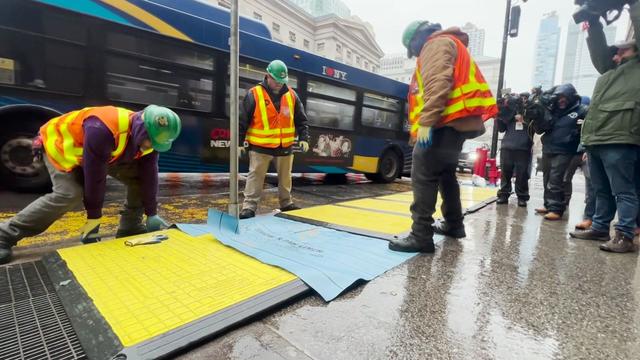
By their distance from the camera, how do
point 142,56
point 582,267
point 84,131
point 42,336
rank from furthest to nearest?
point 142,56, point 582,267, point 84,131, point 42,336

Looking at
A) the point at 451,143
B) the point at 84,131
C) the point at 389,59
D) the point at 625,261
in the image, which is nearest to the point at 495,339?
the point at 451,143

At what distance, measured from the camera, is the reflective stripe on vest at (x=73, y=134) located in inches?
83.0

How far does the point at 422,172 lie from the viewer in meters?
2.42

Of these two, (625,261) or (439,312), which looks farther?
(625,261)

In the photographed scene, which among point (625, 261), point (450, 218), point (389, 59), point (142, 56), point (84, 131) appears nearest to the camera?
point (84, 131)

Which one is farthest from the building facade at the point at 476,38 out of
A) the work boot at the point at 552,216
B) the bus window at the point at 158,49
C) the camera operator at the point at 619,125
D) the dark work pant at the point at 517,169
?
the camera operator at the point at 619,125

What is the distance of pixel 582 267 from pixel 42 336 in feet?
9.72

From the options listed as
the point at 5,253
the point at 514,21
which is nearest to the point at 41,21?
the point at 5,253

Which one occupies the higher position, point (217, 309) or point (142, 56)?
point (142, 56)

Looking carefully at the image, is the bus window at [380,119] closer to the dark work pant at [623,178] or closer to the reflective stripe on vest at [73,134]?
the dark work pant at [623,178]

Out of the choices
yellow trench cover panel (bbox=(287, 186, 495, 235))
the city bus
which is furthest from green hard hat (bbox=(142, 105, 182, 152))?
the city bus

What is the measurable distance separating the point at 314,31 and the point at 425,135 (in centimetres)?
4237

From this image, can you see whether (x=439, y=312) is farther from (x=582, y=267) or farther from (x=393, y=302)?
(x=582, y=267)

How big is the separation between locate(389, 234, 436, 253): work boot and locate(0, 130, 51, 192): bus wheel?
4245mm
